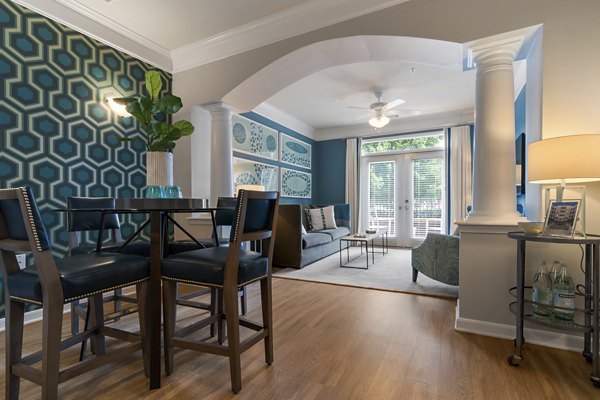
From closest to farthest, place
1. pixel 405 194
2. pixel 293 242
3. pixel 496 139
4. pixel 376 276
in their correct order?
1. pixel 496 139
2. pixel 376 276
3. pixel 293 242
4. pixel 405 194

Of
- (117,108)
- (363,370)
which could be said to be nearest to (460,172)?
(363,370)

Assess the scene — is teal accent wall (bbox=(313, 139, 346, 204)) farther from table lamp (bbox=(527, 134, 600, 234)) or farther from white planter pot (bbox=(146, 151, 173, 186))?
white planter pot (bbox=(146, 151, 173, 186))

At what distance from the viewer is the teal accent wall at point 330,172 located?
731 centimetres

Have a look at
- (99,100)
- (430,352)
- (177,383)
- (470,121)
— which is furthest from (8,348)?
(470,121)

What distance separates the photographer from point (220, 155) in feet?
12.4

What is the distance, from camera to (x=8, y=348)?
1324 millimetres

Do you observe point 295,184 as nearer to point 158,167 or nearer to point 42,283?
point 158,167

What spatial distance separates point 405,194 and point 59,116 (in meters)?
6.08

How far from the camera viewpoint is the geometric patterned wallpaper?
2.42 m

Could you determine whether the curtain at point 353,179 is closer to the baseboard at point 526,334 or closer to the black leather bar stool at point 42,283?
the baseboard at point 526,334

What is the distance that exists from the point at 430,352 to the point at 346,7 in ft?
9.30

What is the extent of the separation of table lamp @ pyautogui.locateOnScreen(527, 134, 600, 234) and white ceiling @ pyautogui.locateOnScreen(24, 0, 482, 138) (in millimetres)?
1689

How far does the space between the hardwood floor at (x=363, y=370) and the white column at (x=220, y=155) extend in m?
1.88

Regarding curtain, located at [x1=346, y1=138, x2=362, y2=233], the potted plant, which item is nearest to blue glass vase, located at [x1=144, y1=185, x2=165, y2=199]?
the potted plant
